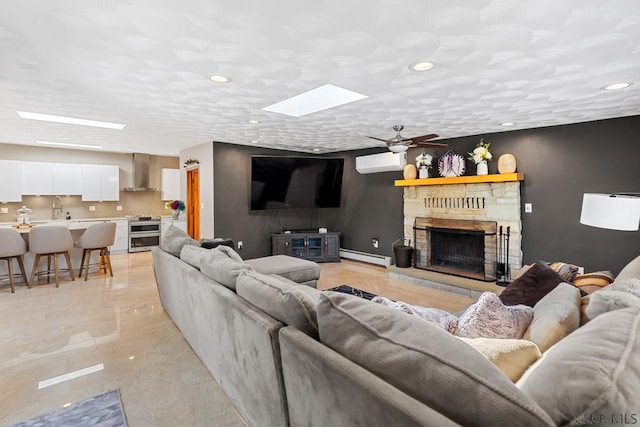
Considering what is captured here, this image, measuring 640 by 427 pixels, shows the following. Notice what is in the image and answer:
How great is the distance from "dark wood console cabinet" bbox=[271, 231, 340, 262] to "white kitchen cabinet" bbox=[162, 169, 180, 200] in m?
3.49

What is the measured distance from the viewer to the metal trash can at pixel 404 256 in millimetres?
5637

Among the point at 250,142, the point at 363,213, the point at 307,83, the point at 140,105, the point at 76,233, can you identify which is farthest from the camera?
the point at 363,213

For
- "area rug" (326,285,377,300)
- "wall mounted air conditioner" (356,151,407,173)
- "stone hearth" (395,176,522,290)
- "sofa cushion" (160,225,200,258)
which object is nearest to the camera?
"sofa cushion" (160,225,200,258)

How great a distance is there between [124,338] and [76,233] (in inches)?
131

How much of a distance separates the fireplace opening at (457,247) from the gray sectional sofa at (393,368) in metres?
3.44

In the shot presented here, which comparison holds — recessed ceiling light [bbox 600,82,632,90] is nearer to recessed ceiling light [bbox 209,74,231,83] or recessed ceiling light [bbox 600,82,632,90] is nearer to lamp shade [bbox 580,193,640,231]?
lamp shade [bbox 580,193,640,231]

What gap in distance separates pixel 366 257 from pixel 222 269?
16.2 feet

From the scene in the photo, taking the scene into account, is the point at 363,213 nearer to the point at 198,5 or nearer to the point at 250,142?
the point at 250,142

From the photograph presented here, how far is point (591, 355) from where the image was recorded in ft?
2.58

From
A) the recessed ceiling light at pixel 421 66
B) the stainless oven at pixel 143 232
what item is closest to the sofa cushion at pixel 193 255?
the recessed ceiling light at pixel 421 66


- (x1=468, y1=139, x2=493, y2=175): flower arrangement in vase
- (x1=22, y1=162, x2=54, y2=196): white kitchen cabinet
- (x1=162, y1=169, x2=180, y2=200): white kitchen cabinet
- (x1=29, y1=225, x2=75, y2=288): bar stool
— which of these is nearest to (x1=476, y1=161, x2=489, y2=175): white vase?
(x1=468, y1=139, x2=493, y2=175): flower arrangement in vase

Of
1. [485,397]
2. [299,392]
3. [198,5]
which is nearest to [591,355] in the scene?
[485,397]

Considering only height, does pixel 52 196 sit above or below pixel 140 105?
below

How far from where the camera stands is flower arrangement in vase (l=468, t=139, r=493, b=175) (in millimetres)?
4883
